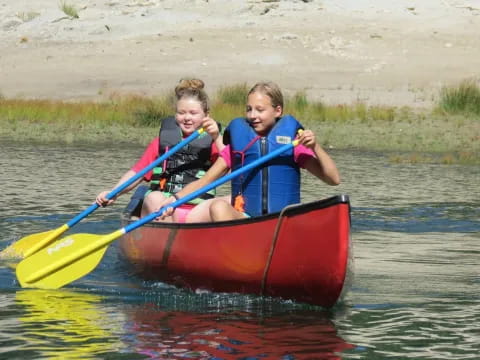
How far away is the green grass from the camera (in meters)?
18.2

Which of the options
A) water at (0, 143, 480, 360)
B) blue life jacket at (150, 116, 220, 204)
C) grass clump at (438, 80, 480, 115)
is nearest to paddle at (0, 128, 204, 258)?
blue life jacket at (150, 116, 220, 204)

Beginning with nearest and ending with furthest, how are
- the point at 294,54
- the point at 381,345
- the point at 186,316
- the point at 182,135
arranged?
the point at 381,345
the point at 186,316
the point at 182,135
the point at 294,54

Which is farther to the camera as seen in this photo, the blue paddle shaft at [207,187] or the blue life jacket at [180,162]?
the blue life jacket at [180,162]

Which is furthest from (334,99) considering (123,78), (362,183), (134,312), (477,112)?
(134,312)

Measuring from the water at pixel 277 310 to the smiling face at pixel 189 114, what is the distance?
3.36 feet

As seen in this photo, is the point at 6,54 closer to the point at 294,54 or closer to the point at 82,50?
the point at 82,50

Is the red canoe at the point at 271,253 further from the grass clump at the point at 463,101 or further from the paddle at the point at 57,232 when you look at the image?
the grass clump at the point at 463,101

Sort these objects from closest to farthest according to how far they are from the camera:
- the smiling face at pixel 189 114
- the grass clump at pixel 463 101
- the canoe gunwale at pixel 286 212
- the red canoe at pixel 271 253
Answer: the canoe gunwale at pixel 286 212 < the red canoe at pixel 271 253 < the smiling face at pixel 189 114 < the grass clump at pixel 463 101

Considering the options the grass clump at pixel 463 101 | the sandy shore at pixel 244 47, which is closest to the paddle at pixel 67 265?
the grass clump at pixel 463 101

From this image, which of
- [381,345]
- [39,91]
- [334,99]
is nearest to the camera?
[381,345]

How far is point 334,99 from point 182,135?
15166 mm

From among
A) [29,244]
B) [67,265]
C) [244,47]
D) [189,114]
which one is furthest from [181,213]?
[244,47]

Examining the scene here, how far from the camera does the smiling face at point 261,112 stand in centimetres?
727

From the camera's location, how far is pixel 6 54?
105ft
